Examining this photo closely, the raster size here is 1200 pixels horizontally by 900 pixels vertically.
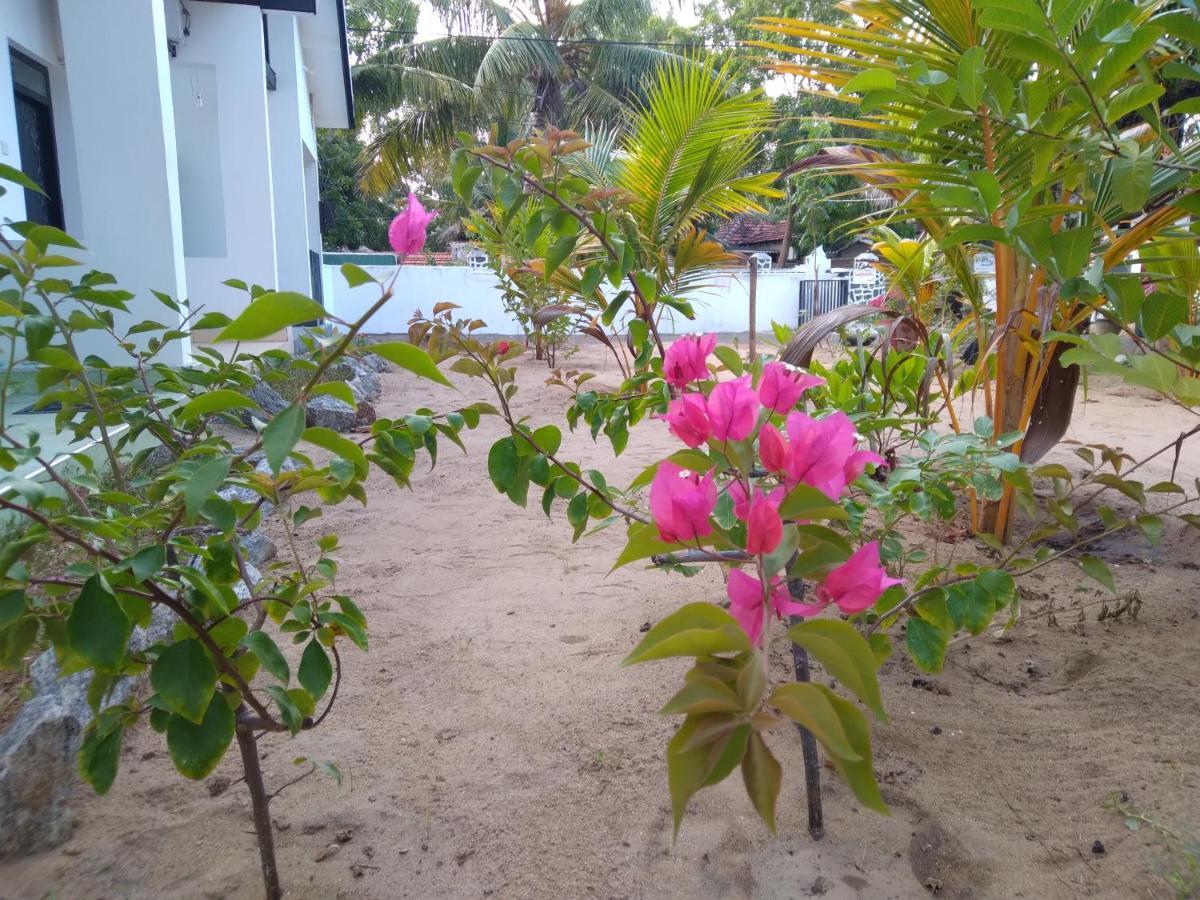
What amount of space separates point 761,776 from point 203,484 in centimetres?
41

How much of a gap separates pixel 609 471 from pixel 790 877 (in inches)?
100

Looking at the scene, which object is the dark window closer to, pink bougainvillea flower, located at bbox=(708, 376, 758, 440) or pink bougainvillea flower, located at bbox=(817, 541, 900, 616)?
pink bougainvillea flower, located at bbox=(708, 376, 758, 440)

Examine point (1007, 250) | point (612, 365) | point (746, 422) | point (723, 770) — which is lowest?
point (612, 365)

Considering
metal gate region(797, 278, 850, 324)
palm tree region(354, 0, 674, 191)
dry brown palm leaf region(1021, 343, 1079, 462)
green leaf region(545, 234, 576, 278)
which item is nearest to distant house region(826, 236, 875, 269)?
metal gate region(797, 278, 850, 324)

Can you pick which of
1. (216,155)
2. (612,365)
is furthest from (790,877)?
(612,365)

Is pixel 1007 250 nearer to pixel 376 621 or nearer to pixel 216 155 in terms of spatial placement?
pixel 376 621

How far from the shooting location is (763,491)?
68 centimetres

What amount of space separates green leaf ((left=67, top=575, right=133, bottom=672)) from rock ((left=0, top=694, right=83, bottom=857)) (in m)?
0.68

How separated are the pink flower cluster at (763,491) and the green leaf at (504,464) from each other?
0.33 m

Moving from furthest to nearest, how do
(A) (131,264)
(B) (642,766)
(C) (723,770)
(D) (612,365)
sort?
(D) (612,365) < (A) (131,264) < (B) (642,766) < (C) (723,770)

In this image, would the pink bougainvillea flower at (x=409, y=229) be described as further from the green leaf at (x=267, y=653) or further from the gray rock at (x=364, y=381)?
the gray rock at (x=364, y=381)

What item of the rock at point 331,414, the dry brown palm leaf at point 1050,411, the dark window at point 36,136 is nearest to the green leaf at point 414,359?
the dry brown palm leaf at point 1050,411

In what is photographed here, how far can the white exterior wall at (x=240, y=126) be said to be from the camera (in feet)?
22.2

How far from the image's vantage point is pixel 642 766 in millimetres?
1409
